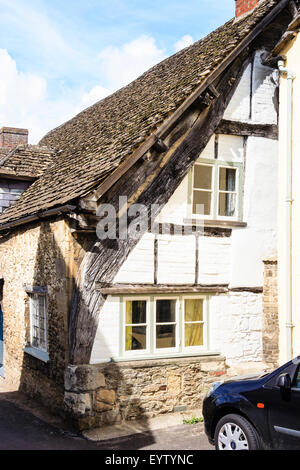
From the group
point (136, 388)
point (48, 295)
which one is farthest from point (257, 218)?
point (48, 295)

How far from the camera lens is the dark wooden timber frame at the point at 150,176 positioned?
9.18 m

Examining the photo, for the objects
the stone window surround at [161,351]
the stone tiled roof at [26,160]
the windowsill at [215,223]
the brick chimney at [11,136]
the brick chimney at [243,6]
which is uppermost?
the brick chimney at [243,6]

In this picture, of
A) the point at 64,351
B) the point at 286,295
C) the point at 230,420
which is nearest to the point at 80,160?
the point at 64,351

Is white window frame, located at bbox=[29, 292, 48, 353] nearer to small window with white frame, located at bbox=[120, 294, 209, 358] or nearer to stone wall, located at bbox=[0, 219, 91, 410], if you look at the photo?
stone wall, located at bbox=[0, 219, 91, 410]

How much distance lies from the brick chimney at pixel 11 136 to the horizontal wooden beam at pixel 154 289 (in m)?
9.51

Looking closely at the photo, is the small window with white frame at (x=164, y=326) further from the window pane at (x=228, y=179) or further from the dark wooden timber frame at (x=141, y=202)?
the window pane at (x=228, y=179)

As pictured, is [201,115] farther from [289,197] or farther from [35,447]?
[35,447]

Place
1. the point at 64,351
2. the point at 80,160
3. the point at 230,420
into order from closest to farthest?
the point at 230,420
the point at 64,351
the point at 80,160

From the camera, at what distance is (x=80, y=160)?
11.9 metres

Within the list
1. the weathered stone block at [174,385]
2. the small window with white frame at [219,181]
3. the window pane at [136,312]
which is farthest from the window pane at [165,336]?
the small window with white frame at [219,181]

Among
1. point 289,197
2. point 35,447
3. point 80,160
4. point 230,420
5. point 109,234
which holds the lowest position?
point 35,447

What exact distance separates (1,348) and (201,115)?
7995 millimetres

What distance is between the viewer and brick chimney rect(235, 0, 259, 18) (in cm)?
1309

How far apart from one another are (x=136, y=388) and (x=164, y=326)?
4.14 ft
